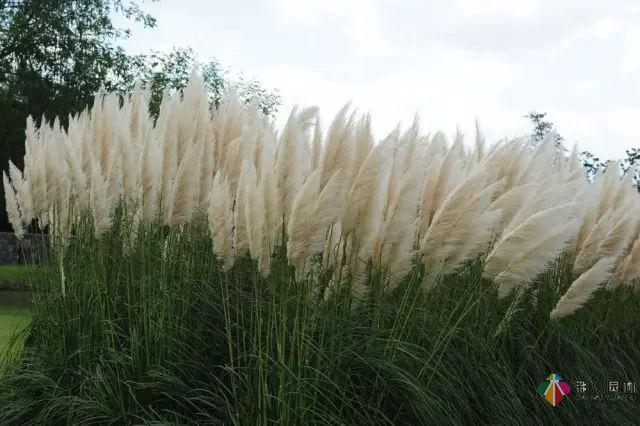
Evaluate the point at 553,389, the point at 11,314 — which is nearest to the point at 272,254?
the point at 553,389

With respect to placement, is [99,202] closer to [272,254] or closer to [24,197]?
[24,197]

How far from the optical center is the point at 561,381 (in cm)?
415

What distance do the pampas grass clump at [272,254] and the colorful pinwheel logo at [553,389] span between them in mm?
390

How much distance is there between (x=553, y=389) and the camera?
4016 mm

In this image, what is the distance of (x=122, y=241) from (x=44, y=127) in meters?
1.57

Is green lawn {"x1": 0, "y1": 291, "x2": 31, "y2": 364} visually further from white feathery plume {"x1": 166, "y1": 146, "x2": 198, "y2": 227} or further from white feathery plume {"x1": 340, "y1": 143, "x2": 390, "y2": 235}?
white feathery plume {"x1": 340, "y1": 143, "x2": 390, "y2": 235}

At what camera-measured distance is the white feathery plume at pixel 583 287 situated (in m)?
3.72

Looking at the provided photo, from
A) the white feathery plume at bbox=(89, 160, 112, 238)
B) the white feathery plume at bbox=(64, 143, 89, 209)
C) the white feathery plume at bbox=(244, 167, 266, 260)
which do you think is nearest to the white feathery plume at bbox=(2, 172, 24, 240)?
the white feathery plume at bbox=(64, 143, 89, 209)

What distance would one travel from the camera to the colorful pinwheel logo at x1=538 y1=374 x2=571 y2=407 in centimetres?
396

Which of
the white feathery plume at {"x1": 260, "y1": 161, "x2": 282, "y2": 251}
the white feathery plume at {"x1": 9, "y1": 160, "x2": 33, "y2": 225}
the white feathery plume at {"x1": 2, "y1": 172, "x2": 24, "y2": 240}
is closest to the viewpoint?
the white feathery plume at {"x1": 260, "y1": 161, "x2": 282, "y2": 251}

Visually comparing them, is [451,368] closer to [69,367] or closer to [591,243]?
[591,243]

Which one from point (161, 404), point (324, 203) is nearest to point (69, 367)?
point (161, 404)

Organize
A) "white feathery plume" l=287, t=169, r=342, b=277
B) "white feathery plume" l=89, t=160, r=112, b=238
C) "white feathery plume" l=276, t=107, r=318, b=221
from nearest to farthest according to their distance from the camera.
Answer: "white feathery plume" l=287, t=169, r=342, b=277, "white feathery plume" l=276, t=107, r=318, b=221, "white feathery plume" l=89, t=160, r=112, b=238

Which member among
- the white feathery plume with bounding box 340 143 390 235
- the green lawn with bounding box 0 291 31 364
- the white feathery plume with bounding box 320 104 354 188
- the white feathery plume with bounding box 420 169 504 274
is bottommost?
the green lawn with bounding box 0 291 31 364
